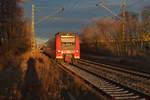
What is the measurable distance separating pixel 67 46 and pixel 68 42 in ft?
1.37

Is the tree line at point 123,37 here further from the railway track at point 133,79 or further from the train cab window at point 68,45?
the railway track at point 133,79

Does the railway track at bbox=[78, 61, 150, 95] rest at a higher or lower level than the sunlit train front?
lower

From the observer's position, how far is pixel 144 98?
8922 millimetres

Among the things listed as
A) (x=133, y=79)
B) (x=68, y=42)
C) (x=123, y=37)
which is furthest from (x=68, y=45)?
(x=133, y=79)

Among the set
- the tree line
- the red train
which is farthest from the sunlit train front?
the tree line

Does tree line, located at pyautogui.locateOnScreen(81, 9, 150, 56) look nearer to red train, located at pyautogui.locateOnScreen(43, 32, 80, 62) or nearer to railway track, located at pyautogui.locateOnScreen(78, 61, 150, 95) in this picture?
red train, located at pyautogui.locateOnScreen(43, 32, 80, 62)

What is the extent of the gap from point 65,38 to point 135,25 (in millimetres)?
24693

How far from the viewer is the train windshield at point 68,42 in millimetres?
27891

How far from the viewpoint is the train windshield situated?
91.5ft

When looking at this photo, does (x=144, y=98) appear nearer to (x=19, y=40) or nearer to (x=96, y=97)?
(x=96, y=97)

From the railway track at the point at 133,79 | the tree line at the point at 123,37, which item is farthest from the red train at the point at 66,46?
the railway track at the point at 133,79

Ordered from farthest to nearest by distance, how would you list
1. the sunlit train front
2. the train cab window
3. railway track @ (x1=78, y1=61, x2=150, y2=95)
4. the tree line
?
the tree line, the train cab window, the sunlit train front, railway track @ (x1=78, y1=61, x2=150, y2=95)

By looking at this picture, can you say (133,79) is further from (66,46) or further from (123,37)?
(123,37)

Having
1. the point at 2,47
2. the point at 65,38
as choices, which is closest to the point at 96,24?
the point at 2,47
